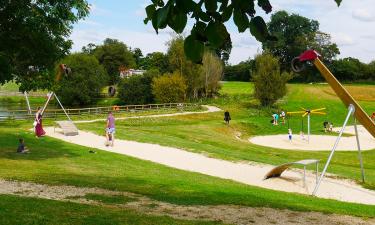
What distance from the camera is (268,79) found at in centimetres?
6500

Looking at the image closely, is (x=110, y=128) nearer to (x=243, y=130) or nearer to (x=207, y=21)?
(x=243, y=130)

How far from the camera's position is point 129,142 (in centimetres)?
2991

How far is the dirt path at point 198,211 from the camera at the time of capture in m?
10.6

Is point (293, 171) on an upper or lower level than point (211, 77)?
Result: lower

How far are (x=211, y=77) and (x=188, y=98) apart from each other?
16.8 feet

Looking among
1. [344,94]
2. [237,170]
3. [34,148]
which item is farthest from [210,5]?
[34,148]

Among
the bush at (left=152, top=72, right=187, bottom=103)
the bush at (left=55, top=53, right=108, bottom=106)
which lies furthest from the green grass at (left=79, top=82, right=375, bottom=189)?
the bush at (left=55, top=53, right=108, bottom=106)

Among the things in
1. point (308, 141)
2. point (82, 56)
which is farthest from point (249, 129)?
point (82, 56)

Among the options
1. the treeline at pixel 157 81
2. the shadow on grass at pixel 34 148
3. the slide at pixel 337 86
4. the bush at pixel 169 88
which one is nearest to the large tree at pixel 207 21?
the slide at pixel 337 86

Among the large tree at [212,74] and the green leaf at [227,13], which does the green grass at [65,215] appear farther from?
the large tree at [212,74]

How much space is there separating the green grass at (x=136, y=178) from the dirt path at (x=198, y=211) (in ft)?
1.92

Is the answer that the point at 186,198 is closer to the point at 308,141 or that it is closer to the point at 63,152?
the point at 63,152

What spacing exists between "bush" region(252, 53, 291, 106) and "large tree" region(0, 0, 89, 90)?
46246mm

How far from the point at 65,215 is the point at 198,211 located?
311 cm
